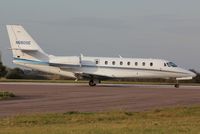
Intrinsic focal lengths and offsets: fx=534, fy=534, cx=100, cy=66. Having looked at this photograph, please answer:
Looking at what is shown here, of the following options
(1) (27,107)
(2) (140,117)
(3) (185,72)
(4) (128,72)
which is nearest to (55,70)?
(4) (128,72)

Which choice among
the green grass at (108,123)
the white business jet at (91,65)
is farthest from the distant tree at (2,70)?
the green grass at (108,123)

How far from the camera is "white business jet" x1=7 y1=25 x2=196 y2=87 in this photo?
2149 inches

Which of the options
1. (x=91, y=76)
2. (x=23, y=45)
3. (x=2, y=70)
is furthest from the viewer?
(x=2, y=70)

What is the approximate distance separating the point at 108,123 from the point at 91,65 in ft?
122

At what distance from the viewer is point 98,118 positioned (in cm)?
1939

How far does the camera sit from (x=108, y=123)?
17.7 m

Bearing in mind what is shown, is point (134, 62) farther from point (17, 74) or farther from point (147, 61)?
point (17, 74)

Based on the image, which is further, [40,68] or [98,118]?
[40,68]

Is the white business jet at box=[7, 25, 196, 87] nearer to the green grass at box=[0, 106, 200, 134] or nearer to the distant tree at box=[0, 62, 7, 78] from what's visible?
the green grass at box=[0, 106, 200, 134]

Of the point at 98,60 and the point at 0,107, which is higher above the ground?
the point at 98,60

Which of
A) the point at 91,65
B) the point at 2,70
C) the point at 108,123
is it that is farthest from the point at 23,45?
the point at 108,123

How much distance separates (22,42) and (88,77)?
802 cm

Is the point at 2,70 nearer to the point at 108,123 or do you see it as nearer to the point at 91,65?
the point at 91,65

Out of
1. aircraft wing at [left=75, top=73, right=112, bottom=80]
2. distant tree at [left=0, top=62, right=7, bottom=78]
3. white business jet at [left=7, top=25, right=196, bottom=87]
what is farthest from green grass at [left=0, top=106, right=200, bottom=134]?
distant tree at [left=0, top=62, right=7, bottom=78]
